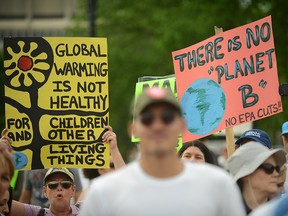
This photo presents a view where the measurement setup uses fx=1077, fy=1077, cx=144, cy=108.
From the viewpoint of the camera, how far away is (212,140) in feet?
112

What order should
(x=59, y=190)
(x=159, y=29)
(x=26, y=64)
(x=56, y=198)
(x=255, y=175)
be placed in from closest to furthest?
(x=255, y=175)
(x=56, y=198)
(x=59, y=190)
(x=26, y=64)
(x=159, y=29)

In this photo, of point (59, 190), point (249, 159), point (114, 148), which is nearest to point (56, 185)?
point (59, 190)

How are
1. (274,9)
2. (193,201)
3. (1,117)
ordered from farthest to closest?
1. (1,117)
2. (274,9)
3. (193,201)

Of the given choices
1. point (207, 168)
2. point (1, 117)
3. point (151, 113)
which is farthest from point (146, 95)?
point (1, 117)

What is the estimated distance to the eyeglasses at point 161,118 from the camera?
518cm

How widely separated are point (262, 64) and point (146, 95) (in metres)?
4.99

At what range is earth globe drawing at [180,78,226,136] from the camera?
9.77 meters

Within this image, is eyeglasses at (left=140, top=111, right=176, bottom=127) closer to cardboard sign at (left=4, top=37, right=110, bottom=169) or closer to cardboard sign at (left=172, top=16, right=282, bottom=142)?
cardboard sign at (left=4, top=37, right=110, bottom=169)

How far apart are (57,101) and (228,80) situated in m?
1.69

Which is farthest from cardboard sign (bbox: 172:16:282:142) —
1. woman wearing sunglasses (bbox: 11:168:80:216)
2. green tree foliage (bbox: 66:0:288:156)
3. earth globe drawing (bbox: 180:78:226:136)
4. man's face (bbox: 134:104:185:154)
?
green tree foliage (bbox: 66:0:288:156)

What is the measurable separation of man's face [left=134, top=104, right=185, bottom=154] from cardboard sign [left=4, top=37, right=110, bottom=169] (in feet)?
12.5

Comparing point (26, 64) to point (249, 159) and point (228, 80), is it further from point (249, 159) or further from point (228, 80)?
point (249, 159)

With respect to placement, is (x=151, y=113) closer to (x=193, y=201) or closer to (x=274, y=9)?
(x=193, y=201)

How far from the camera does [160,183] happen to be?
509cm
